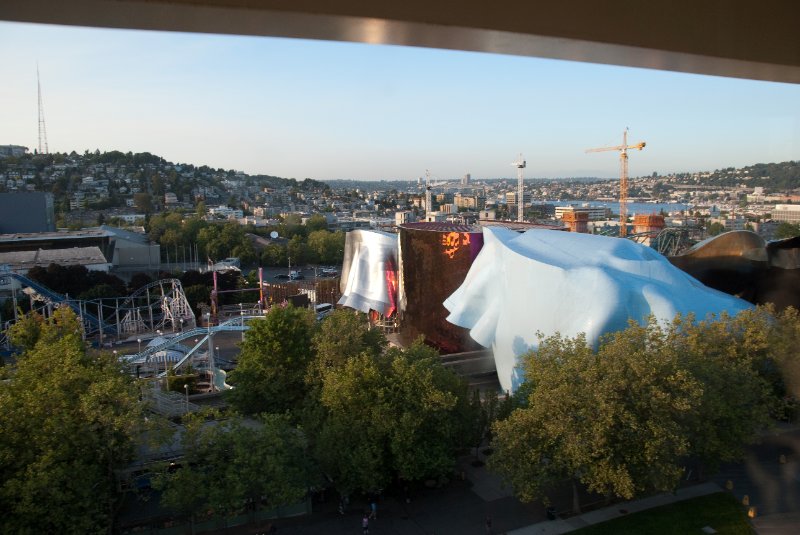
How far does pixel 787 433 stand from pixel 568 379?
23.8 ft

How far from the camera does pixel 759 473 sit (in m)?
12.3

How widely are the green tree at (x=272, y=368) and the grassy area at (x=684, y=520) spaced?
6.73m

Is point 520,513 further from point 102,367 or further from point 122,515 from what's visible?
point 102,367

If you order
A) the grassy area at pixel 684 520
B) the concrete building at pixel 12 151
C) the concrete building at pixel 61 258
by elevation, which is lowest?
the grassy area at pixel 684 520

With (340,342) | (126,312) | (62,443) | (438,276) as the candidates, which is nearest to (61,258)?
(126,312)

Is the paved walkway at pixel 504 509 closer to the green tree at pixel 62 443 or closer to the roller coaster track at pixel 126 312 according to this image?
the green tree at pixel 62 443

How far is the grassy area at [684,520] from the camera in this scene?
33.0ft

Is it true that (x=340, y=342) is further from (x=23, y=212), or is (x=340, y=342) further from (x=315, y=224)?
(x=315, y=224)

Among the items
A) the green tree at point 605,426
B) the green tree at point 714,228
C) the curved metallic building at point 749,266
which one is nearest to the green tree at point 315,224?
the green tree at point 714,228

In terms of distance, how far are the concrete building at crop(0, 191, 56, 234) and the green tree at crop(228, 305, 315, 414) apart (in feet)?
130

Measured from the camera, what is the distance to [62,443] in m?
9.20

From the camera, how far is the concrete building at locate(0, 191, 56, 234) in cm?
4469

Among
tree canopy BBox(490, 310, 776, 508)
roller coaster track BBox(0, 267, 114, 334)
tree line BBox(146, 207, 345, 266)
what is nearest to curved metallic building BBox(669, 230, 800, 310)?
tree canopy BBox(490, 310, 776, 508)

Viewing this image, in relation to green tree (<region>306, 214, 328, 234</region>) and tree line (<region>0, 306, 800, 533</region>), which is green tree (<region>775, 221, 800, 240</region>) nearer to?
tree line (<region>0, 306, 800, 533</region>)
